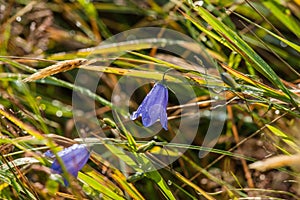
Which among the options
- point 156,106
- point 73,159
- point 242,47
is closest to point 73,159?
point 73,159

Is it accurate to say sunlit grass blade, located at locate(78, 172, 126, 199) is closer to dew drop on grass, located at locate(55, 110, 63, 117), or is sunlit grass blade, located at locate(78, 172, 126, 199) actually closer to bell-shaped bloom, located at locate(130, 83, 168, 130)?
bell-shaped bloom, located at locate(130, 83, 168, 130)

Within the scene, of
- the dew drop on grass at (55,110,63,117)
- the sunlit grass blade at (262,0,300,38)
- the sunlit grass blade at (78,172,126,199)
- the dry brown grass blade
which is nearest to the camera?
the dry brown grass blade

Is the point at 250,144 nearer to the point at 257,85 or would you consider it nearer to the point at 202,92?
the point at 202,92

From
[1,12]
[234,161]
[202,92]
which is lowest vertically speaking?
[234,161]

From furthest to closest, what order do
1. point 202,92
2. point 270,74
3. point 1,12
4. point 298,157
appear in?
point 1,12 → point 202,92 → point 270,74 → point 298,157

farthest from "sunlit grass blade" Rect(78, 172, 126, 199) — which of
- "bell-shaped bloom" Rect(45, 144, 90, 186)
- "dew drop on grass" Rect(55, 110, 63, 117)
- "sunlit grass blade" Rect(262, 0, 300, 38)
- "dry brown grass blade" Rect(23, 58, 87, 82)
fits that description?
"sunlit grass blade" Rect(262, 0, 300, 38)

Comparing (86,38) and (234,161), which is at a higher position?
(86,38)

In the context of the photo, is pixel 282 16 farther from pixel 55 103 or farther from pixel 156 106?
pixel 55 103

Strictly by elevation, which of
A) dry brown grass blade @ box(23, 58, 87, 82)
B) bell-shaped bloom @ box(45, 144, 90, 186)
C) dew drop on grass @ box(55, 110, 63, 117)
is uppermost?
dry brown grass blade @ box(23, 58, 87, 82)

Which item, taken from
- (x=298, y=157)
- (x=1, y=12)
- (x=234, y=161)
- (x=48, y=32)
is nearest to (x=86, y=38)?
(x=48, y=32)
